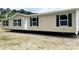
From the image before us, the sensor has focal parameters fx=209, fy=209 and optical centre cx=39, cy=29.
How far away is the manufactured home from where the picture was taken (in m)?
10.9

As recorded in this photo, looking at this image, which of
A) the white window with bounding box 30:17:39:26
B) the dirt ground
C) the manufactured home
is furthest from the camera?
the white window with bounding box 30:17:39:26

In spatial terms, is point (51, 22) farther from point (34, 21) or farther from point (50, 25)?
point (34, 21)

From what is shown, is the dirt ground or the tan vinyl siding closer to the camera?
the dirt ground

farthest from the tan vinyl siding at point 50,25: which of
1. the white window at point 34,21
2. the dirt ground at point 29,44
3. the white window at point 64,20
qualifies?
the dirt ground at point 29,44

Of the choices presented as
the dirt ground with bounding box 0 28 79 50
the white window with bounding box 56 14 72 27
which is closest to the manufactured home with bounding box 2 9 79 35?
the white window with bounding box 56 14 72 27

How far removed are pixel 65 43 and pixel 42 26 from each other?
15.7 feet

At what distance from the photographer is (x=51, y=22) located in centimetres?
1249

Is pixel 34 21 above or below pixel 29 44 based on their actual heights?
above

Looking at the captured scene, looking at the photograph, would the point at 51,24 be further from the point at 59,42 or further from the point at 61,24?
the point at 59,42

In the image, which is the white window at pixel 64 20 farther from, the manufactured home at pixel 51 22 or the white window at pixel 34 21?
the white window at pixel 34 21

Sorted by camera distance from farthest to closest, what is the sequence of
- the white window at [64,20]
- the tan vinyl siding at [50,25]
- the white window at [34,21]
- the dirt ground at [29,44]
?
the white window at [34,21] → the white window at [64,20] → the tan vinyl siding at [50,25] → the dirt ground at [29,44]

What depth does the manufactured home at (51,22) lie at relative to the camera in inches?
427

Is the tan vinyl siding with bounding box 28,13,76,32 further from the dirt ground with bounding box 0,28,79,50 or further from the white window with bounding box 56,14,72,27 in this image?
the dirt ground with bounding box 0,28,79,50

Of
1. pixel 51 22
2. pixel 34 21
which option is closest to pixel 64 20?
pixel 51 22
